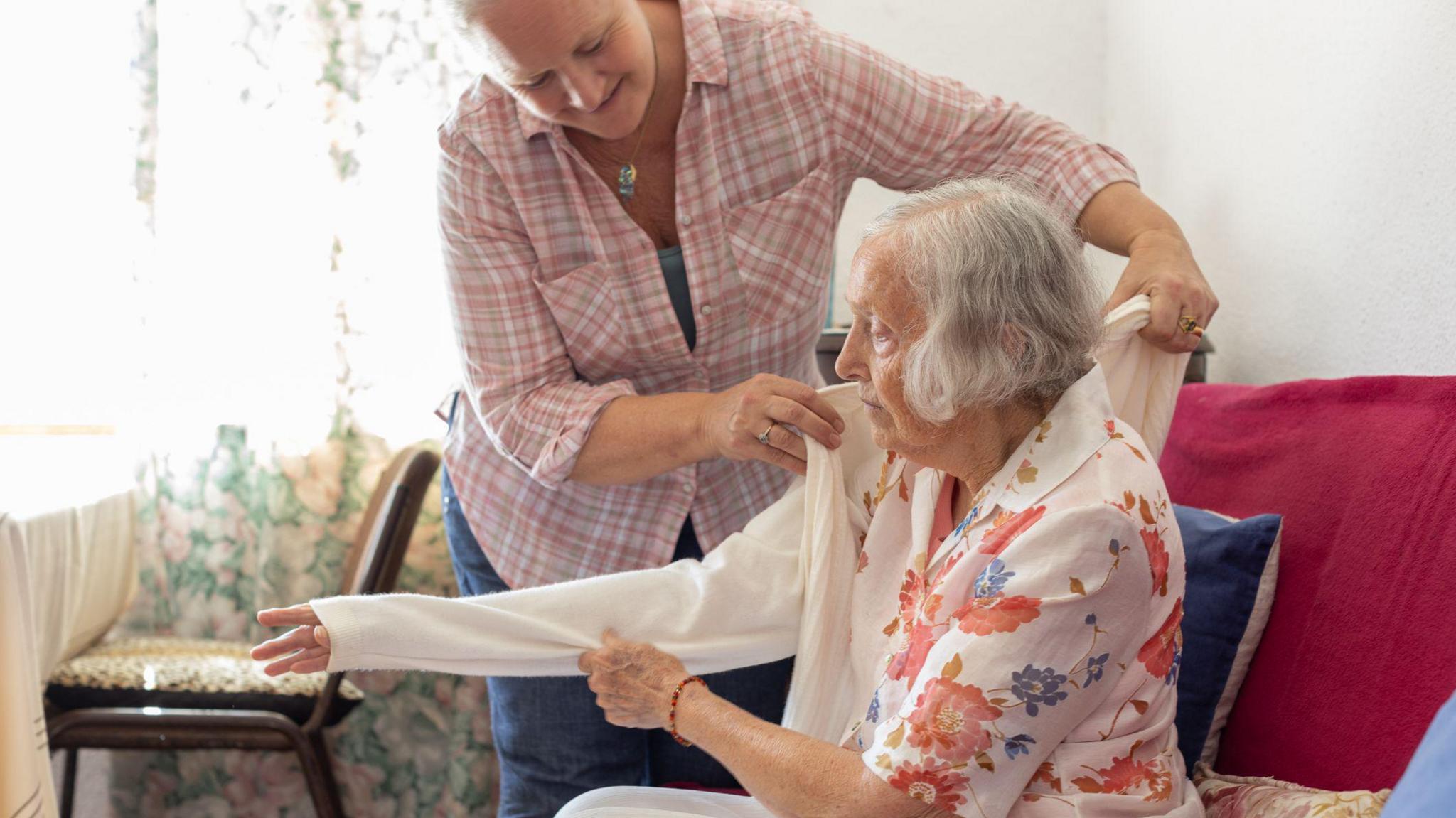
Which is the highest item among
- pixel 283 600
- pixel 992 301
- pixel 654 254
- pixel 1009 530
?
pixel 992 301

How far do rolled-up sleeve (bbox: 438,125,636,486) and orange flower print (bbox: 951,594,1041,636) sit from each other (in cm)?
67

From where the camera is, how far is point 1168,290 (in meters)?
1.40

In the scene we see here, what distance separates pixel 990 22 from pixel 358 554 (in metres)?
2.00

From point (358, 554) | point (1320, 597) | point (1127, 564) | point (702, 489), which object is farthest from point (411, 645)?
point (358, 554)

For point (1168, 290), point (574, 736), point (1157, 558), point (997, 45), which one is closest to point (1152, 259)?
point (1168, 290)

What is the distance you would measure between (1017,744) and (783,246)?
0.83 meters

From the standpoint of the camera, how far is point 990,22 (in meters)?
2.71

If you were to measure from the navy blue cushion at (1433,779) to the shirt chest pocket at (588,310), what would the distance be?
3.73 feet

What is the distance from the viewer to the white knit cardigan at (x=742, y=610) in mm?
1437

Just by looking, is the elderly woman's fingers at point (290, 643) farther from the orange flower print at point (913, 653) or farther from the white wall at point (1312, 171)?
the white wall at point (1312, 171)

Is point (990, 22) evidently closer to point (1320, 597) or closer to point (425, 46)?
point (425, 46)

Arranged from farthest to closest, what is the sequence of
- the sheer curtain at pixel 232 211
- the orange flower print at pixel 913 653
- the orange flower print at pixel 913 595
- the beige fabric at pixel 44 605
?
the sheer curtain at pixel 232 211 < the beige fabric at pixel 44 605 < the orange flower print at pixel 913 595 < the orange flower print at pixel 913 653

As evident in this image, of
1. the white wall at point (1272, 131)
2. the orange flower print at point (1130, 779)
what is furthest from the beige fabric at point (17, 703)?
the white wall at point (1272, 131)

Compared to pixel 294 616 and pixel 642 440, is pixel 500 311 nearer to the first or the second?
pixel 642 440
